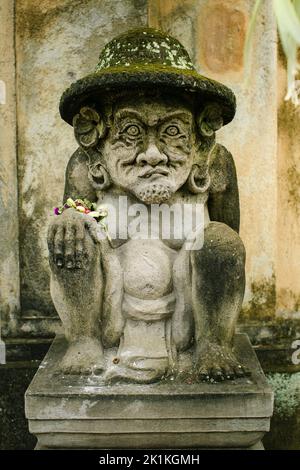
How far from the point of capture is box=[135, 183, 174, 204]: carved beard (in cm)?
261

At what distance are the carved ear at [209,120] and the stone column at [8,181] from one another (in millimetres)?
1341

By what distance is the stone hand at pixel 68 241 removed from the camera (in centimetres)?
251

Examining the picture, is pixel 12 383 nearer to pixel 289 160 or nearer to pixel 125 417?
pixel 125 417

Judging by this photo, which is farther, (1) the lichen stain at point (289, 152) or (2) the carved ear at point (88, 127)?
(1) the lichen stain at point (289, 152)

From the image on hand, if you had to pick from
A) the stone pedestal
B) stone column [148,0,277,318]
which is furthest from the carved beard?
stone column [148,0,277,318]

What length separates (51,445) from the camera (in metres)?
2.41

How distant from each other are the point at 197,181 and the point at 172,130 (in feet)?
0.92

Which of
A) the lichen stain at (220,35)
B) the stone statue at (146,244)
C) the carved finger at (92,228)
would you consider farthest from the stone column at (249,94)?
the carved finger at (92,228)

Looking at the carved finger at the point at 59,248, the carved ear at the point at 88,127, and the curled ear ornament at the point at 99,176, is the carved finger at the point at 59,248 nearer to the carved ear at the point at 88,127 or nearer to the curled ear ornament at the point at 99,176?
the curled ear ornament at the point at 99,176

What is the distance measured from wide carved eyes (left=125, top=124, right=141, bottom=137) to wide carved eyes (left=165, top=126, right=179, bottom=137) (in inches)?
4.8

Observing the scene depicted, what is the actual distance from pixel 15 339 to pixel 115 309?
4.16 feet

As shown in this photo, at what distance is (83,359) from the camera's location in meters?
2.57

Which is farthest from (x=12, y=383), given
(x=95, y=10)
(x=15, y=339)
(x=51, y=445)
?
(x=95, y=10)

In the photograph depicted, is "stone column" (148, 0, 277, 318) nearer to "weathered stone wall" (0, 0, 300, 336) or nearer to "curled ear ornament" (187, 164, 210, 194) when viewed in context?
Answer: "weathered stone wall" (0, 0, 300, 336)
